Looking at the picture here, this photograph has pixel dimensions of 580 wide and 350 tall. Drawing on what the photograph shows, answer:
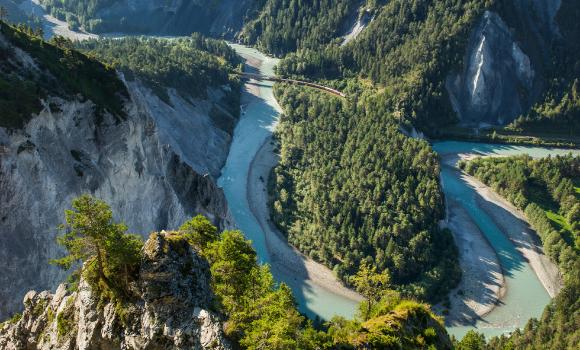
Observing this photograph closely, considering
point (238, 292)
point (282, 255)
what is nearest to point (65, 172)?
point (238, 292)

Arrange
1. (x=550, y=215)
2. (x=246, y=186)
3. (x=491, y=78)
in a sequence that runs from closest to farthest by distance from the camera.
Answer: (x=550, y=215) < (x=246, y=186) < (x=491, y=78)

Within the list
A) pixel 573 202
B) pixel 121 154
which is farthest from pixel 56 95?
pixel 573 202

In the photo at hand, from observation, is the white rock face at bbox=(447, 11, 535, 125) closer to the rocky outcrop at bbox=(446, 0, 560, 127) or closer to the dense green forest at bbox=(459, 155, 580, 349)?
the rocky outcrop at bbox=(446, 0, 560, 127)

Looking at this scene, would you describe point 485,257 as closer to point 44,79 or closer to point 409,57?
point 409,57

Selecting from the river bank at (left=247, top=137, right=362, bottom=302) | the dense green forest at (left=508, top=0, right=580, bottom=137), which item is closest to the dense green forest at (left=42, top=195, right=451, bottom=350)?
the river bank at (left=247, top=137, right=362, bottom=302)

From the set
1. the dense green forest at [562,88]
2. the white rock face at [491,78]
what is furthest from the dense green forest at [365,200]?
the dense green forest at [562,88]
